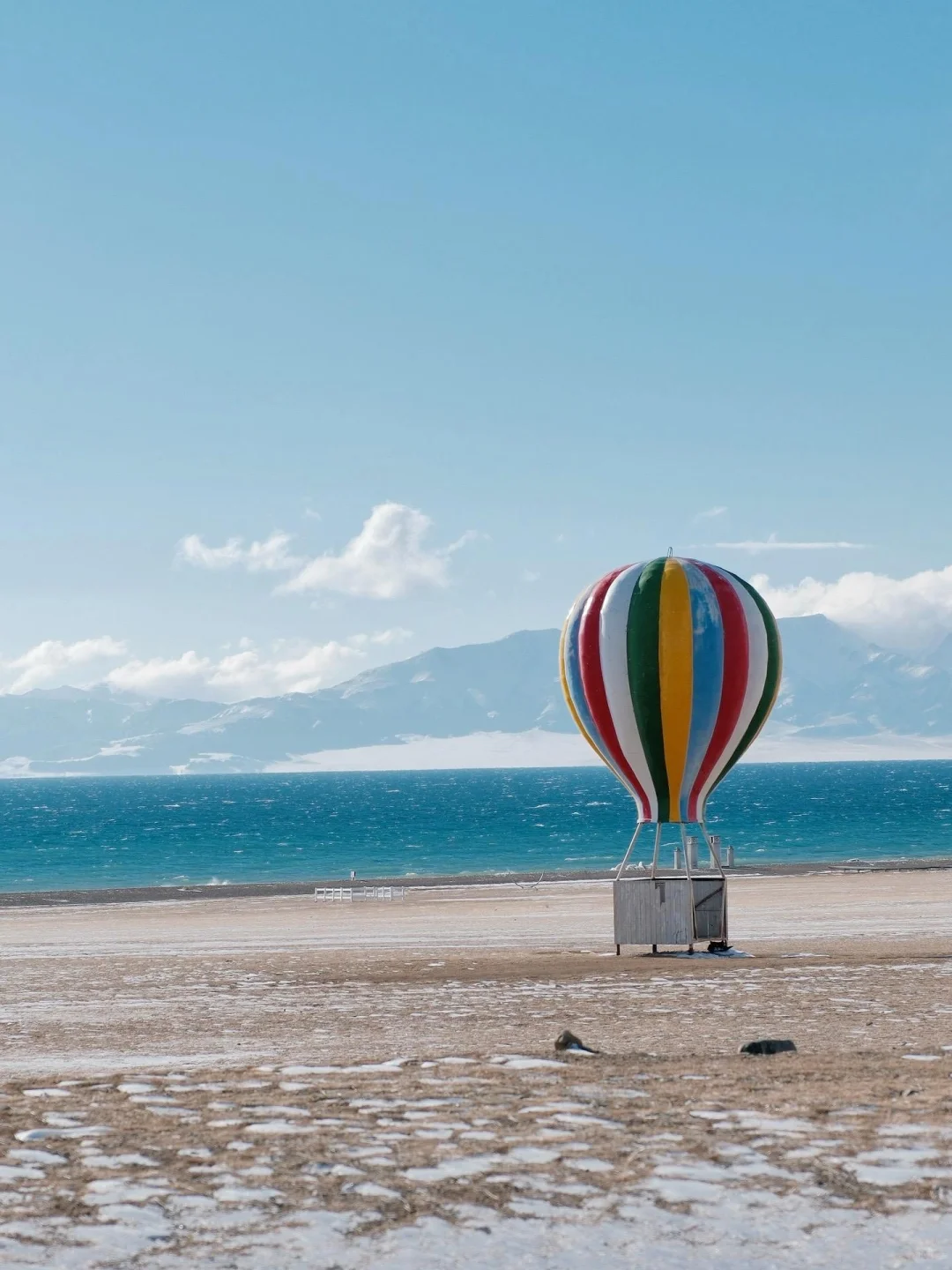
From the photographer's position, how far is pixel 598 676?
26516 millimetres

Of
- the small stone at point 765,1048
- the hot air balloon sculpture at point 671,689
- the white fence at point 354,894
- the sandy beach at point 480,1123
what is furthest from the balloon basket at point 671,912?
the white fence at point 354,894

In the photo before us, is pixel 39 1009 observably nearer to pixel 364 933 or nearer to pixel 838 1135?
pixel 838 1135

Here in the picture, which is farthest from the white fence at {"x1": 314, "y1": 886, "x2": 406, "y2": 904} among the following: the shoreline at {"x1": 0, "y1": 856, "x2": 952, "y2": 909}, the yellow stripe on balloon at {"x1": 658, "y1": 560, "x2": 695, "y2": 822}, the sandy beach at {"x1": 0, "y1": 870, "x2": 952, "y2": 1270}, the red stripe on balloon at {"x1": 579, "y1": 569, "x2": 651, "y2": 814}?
the sandy beach at {"x1": 0, "y1": 870, "x2": 952, "y2": 1270}

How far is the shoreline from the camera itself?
5725 centimetres

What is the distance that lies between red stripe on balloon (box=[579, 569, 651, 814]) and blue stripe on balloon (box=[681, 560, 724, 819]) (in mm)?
1427

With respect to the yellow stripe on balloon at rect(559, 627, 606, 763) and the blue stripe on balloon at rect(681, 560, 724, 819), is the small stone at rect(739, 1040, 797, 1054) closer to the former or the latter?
the blue stripe on balloon at rect(681, 560, 724, 819)

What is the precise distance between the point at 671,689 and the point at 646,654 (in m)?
0.79

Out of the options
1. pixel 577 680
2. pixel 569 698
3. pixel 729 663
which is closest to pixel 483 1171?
pixel 729 663

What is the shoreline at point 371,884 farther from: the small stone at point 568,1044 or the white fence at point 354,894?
the small stone at point 568,1044

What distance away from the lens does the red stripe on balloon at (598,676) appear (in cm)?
2641

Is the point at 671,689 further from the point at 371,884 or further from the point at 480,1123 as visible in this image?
the point at 371,884

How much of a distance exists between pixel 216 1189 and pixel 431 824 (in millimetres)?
126799

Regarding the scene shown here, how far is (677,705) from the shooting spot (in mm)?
25984

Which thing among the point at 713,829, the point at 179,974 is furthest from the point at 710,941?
the point at 713,829
